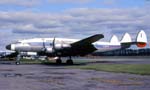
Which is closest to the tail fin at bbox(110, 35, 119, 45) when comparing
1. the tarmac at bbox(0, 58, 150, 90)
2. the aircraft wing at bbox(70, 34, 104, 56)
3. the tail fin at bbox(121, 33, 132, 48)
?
the tail fin at bbox(121, 33, 132, 48)

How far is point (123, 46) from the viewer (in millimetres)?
54125

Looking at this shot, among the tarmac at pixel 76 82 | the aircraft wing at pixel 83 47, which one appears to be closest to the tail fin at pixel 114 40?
the aircraft wing at pixel 83 47

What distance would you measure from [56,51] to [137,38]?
17367 millimetres

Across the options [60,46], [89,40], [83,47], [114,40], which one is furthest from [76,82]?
[114,40]

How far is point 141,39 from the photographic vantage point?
57.2 metres

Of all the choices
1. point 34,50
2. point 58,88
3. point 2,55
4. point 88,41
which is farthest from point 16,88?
point 2,55

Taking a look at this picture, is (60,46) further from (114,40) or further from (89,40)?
(114,40)

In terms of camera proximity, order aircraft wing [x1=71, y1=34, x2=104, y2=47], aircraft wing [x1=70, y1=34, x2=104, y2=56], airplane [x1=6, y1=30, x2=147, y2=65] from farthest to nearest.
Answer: airplane [x1=6, y1=30, x2=147, y2=65] → aircraft wing [x1=70, y1=34, x2=104, y2=56] → aircraft wing [x1=71, y1=34, x2=104, y2=47]

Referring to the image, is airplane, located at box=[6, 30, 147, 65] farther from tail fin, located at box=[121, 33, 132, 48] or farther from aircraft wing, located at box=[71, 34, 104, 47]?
tail fin, located at box=[121, 33, 132, 48]

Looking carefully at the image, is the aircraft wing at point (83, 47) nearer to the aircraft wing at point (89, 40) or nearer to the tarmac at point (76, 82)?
the aircraft wing at point (89, 40)

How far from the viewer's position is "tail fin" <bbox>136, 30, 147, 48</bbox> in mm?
55778

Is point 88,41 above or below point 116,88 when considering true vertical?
above

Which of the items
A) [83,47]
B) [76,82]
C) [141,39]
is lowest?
[76,82]

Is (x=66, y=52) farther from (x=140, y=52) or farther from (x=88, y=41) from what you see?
(x=140, y=52)
